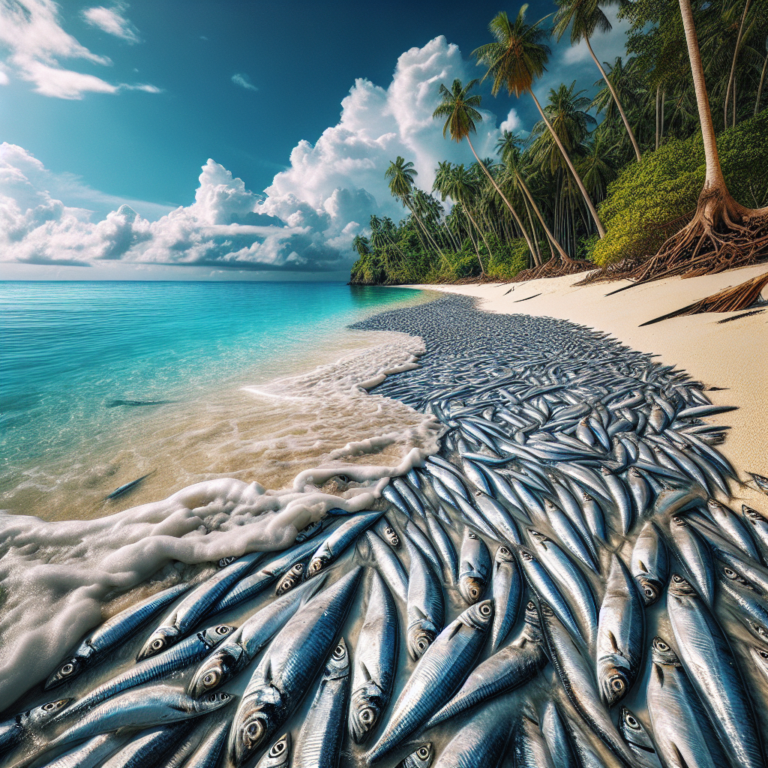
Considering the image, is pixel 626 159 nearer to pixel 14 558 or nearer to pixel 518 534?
pixel 518 534

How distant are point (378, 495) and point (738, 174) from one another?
19537mm

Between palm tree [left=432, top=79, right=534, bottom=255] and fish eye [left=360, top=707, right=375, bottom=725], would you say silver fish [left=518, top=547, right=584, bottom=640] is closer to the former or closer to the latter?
fish eye [left=360, top=707, right=375, bottom=725]

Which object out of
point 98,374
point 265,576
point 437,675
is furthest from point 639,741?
point 98,374

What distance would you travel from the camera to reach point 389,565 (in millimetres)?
1728

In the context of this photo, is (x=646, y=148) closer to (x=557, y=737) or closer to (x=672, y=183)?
(x=672, y=183)

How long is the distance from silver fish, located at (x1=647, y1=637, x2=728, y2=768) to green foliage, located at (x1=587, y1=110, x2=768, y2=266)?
17.1 m

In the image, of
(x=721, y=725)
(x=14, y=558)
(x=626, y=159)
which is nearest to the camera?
(x=721, y=725)

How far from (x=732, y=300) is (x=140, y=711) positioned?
30.5 feet

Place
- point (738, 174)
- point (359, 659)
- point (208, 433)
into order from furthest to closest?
point (738, 174) → point (208, 433) → point (359, 659)

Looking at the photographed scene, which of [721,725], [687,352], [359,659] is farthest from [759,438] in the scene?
[359,659]

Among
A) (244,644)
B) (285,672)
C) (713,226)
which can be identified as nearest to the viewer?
(285,672)

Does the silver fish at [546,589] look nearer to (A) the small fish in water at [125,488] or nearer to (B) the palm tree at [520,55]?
(A) the small fish in water at [125,488]

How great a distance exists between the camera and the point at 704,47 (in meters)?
19.0

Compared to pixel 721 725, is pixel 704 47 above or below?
above
